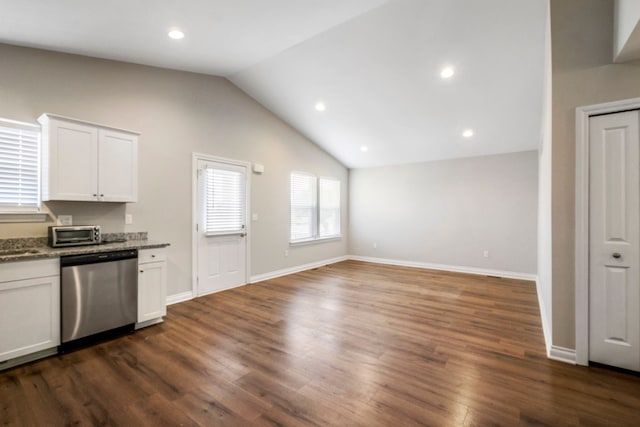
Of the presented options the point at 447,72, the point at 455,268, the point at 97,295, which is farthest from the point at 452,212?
the point at 97,295

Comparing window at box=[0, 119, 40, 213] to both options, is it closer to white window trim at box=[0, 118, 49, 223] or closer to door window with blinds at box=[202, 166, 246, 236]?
white window trim at box=[0, 118, 49, 223]

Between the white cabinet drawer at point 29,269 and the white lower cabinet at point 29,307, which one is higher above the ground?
the white cabinet drawer at point 29,269

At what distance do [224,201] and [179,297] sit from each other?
1.62 metres

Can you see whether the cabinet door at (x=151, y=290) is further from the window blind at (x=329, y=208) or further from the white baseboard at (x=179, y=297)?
the window blind at (x=329, y=208)

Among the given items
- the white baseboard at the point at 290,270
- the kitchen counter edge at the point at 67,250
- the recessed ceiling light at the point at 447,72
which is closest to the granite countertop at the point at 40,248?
the kitchen counter edge at the point at 67,250

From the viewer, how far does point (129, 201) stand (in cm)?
334

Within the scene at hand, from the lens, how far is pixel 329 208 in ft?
23.7

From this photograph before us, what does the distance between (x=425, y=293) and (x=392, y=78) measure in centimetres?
337

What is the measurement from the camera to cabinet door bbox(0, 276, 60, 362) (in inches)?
91.1

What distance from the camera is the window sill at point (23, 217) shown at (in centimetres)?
274

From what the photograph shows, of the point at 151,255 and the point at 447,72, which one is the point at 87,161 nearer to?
the point at 151,255

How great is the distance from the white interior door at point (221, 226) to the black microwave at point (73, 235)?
1.42 metres

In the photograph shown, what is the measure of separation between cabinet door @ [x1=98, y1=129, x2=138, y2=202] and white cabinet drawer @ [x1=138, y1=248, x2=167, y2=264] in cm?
67

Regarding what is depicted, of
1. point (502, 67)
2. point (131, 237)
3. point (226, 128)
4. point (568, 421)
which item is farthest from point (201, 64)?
point (568, 421)
